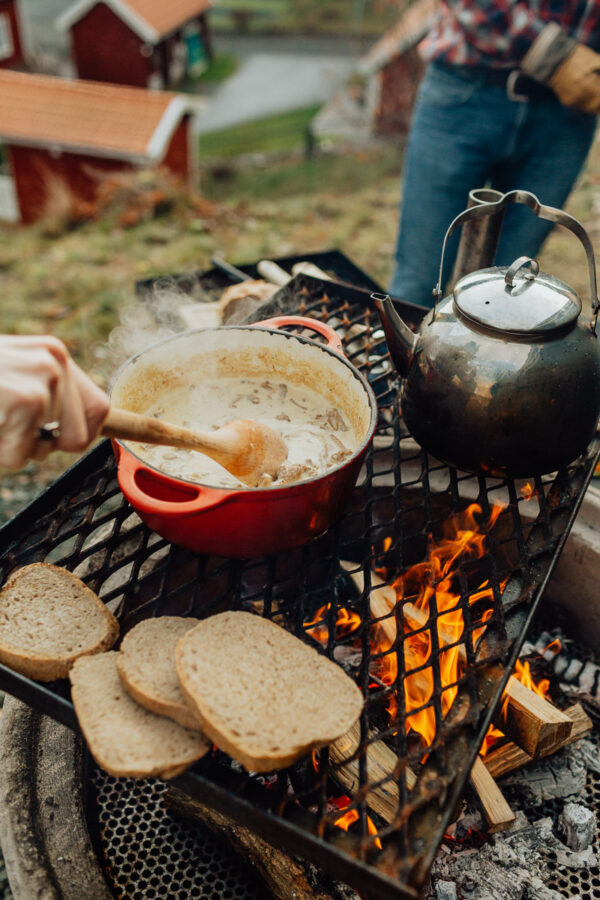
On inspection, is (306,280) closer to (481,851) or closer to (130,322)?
(130,322)

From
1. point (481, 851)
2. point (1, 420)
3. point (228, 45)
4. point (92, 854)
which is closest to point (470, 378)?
point (1, 420)

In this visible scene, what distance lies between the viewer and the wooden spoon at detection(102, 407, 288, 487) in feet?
4.75

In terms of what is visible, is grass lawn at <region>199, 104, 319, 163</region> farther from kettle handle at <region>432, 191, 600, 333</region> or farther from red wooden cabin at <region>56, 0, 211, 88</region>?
kettle handle at <region>432, 191, 600, 333</region>

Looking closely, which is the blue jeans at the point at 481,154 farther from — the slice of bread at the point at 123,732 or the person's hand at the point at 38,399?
the slice of bread at the point at 123,732

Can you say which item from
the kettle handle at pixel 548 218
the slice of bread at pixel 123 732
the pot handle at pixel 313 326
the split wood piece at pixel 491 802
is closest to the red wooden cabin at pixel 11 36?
the pot handle at pixel 313 326

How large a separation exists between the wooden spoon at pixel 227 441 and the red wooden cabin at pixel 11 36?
3157 centimetres

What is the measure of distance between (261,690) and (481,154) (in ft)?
9.93

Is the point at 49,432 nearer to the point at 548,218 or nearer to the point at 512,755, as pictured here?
the point at 548,218

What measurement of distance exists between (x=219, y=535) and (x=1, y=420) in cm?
60

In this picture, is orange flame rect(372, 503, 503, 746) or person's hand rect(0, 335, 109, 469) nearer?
person's hand rect(0, 335, 109, 469)

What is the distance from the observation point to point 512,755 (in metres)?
2.00

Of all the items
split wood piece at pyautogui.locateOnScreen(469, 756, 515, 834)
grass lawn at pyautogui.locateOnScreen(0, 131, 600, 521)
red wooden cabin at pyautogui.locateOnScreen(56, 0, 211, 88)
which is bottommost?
red wooden cabin at pyautogui.locateOnScreen(56, 0, 211, 88)

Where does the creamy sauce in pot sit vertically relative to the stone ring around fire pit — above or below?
above

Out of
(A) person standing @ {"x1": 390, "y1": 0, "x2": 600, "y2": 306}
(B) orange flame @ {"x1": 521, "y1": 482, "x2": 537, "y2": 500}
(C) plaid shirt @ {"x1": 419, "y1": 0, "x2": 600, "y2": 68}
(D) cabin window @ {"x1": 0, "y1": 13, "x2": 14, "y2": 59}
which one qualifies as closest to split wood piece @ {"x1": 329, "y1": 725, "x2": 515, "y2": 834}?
(B) orange flame @ {"x1": 521, "y1": 482, "x2": 537, "y2": 500}
